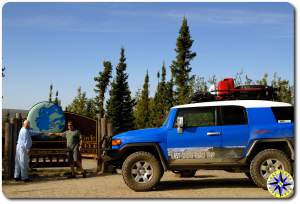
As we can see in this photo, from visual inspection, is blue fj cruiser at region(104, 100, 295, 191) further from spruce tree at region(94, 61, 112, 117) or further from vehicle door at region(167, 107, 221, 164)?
spruce tree at region(94, 61, 112, 117)

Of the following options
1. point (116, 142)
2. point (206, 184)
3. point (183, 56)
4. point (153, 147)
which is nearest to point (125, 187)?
point (116, 142)

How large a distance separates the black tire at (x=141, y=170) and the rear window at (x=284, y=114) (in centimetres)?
287

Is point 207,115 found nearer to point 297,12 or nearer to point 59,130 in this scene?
point 297,12

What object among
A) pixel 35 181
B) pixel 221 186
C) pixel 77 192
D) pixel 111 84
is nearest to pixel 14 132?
pixel 35 181

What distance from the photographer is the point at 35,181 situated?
12.2m

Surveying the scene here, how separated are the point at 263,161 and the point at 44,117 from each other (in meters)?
11.5

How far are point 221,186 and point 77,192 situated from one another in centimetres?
341

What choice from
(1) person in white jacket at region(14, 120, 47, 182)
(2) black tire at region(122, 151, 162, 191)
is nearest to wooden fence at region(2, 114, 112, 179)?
(1) person in white jacket at region(14, 120, 47, 182)

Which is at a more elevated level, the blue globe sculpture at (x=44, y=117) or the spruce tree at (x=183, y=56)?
the spruce tree at (x=183, y=56)

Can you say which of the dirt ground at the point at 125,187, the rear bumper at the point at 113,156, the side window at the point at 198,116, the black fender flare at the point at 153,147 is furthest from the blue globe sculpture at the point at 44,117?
the side window at the point at 198,116

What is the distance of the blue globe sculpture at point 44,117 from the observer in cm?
1850

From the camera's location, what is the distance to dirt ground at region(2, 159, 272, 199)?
939 cm

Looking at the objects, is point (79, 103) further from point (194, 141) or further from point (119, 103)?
point (194, 141)

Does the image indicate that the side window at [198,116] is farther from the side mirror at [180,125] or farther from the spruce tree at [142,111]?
the spruce tree at [142,111]
